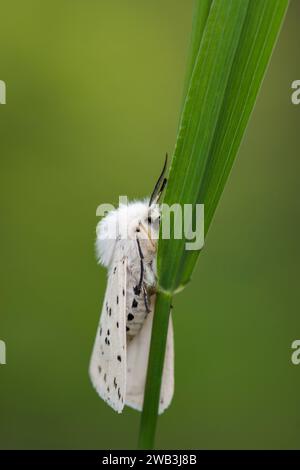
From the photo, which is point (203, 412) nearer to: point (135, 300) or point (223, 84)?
point (135, 300)

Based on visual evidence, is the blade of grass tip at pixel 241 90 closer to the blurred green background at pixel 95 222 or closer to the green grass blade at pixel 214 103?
the green grass blade at pixel 214 103

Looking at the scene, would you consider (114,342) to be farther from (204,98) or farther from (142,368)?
(204,98)

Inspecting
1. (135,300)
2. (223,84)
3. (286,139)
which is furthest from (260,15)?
(286,139)

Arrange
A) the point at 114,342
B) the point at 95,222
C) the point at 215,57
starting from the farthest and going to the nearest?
1. the point at 95,222
2. the point at 114,342
3. the point at 215,57

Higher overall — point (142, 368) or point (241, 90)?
point (241, 90)

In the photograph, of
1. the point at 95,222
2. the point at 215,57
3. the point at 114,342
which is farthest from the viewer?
the point at 95,222

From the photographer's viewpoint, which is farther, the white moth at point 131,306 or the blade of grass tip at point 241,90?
the white moth at point 131,306

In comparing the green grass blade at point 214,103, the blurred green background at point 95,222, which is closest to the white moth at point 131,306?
the green grass blade at point 214,103

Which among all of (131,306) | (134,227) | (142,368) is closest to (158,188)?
(134,227)
